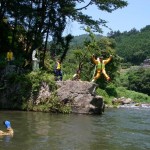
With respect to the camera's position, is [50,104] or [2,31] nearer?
[50,104]

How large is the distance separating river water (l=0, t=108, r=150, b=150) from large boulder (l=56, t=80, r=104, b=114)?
2.42 metres

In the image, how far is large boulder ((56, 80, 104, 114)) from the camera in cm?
2348

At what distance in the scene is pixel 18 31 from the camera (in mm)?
31188

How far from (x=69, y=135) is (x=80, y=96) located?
8308 millimetres

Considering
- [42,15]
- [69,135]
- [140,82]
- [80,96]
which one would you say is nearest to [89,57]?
[42,15]

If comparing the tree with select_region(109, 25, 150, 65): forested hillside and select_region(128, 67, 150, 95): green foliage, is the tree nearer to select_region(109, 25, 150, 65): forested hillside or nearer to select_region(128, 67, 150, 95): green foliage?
select_region(128, 67, 150, 95): green foliage

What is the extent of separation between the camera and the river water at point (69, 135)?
13.2 meters

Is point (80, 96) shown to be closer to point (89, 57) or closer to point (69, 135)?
point (69, 135)

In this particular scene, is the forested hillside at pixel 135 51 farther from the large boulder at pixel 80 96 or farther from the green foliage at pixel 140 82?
the large boulder at pixel 80 96

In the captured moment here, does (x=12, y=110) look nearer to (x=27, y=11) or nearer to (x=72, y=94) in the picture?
(x=72, y=94)

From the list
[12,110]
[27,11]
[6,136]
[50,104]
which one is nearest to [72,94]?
[50,104]

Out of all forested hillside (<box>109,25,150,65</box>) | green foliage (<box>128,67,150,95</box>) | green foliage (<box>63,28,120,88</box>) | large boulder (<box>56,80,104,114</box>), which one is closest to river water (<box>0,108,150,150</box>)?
large boulder (<box>56,80,104,114</box>)

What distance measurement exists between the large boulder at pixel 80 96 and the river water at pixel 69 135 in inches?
95.1

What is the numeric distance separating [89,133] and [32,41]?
14.8 m
